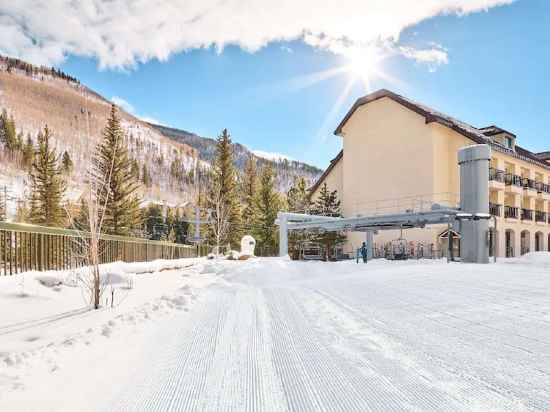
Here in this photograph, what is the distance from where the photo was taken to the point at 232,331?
4141mm

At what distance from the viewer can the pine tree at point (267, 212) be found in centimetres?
3959

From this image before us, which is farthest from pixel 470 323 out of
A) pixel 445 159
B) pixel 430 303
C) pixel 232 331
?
pixel 445 159

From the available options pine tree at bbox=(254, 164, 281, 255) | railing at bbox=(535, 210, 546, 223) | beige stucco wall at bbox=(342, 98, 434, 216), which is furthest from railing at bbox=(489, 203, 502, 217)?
pine tree at bbox=(254, 164, 281, 255)

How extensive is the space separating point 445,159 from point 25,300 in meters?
26.4

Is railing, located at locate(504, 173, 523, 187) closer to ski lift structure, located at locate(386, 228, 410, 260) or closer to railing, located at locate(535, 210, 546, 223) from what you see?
railing, located at locate(535, 210, 546, 223)

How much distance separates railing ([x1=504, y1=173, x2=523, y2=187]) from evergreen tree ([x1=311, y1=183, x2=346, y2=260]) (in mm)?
12984

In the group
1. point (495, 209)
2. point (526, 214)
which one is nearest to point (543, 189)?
point (526, 214)

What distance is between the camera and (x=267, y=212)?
133ft

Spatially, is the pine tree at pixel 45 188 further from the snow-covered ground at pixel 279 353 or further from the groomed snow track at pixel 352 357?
the groomed snow track at pixel 352 357

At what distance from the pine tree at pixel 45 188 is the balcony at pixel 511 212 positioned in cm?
3595

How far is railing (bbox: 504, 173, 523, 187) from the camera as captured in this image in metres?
28.8

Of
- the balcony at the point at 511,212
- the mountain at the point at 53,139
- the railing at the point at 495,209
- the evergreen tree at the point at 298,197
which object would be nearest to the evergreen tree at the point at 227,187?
the evergreen tree at the point at 298,197

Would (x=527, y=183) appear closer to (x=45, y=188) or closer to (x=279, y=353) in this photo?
(x=279, y=353)

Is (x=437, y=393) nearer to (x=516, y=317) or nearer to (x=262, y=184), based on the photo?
(x=516, y=317)
